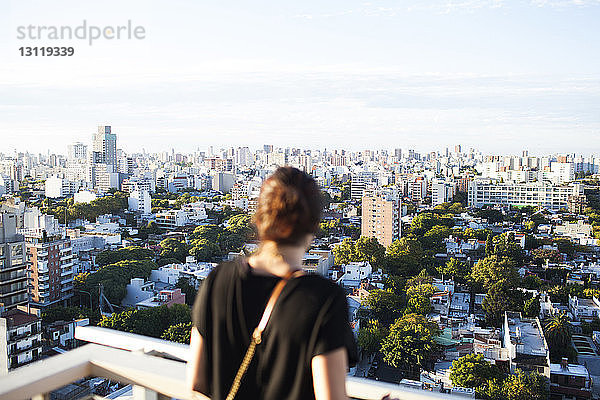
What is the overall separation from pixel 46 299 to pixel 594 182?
18826 mm

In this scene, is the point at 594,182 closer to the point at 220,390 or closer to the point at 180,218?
the point at 180,218

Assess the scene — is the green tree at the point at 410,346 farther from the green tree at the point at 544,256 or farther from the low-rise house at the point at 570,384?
the green tree at the point at 544,256

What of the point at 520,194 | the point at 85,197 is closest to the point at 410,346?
the point at 85,197

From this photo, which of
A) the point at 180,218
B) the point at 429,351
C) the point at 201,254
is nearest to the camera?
the point at 429,351

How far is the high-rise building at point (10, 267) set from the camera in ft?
9.07

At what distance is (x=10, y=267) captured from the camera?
292cm

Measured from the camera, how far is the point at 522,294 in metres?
6.39

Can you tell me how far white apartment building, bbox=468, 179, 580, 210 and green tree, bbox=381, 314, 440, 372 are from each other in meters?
14.0

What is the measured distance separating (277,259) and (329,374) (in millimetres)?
94

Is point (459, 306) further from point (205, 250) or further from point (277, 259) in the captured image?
point (277, 259)

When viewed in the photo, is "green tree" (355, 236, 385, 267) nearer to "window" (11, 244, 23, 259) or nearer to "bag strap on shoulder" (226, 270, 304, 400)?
"window" (11, 244, 23, 259)

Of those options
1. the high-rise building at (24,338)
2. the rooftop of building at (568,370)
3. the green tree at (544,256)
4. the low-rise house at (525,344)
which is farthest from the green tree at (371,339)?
the green tree at (544,256)

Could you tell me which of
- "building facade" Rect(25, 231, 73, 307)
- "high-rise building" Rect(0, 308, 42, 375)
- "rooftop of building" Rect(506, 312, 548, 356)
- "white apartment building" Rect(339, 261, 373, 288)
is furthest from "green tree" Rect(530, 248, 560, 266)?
"high-rise building" Rect(0, 308, 42, 375)

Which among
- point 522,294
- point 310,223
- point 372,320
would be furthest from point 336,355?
point 522,294
